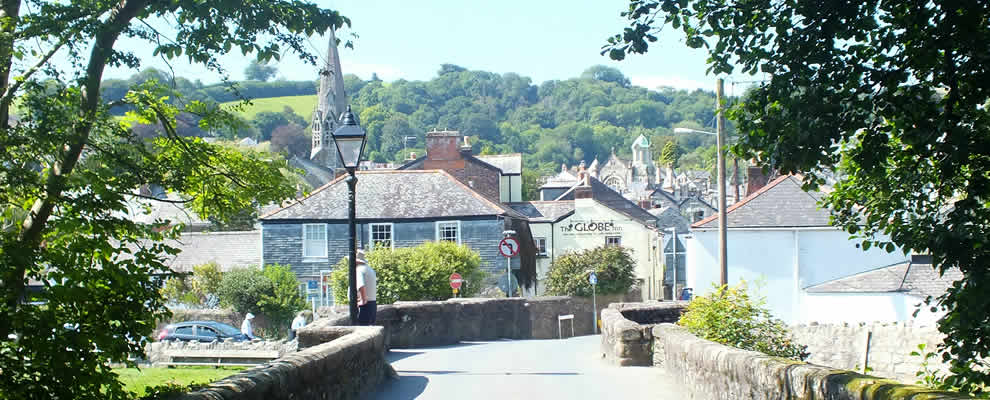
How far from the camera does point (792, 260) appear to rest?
119 ft

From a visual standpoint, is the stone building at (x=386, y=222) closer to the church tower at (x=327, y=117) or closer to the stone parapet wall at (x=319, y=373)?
the stone parapet wall at (x=319, y=373)

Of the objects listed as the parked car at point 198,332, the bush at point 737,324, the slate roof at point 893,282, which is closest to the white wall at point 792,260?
the slate roof at point 893,282

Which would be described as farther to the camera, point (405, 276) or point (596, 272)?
point (596, 272)

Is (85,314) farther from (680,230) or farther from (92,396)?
(680,230)

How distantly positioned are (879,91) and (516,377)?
24.4 ft

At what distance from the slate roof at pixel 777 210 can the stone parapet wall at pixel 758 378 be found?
23605 millimetres

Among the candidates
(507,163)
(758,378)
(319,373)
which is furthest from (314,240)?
(758,378)

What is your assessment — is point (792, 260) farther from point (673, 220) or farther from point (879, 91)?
point (673, 220)

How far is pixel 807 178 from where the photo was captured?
10109 mm

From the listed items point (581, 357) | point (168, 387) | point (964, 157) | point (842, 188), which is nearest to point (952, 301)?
point (964, 157)

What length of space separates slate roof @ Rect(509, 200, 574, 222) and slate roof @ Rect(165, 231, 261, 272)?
57.4ft

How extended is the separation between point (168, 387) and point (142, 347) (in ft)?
2.75

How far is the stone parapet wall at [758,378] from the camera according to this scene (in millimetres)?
6590

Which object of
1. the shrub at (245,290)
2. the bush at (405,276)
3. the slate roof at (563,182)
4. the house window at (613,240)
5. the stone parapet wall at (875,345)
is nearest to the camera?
the stone parapet wall at (875,345)
